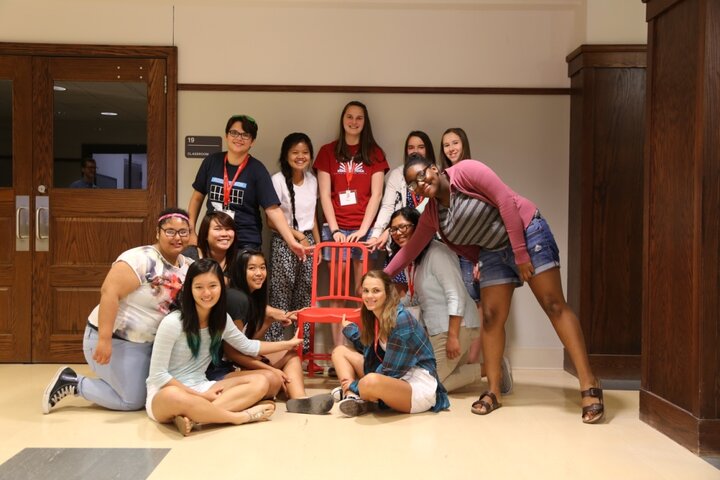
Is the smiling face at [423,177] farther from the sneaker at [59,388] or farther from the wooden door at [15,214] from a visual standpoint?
the wooden door at [15,214]

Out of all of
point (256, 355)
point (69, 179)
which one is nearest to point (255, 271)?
point (256, 355)

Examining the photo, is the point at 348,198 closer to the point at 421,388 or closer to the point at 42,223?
the point at 421,388

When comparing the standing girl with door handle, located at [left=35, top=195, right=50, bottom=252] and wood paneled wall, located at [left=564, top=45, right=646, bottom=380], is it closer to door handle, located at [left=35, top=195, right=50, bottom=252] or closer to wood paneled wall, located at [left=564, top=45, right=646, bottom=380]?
door handle, located at [left=35, top=195, right=50, bottom=252]

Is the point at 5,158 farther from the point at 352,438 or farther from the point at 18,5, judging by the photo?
the point at 352,438

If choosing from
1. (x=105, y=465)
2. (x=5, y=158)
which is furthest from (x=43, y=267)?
(x=105, y=465)

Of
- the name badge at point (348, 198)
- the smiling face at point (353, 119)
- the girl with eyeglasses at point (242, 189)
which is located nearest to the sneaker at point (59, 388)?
the girl with eyeglasses at point (242, 189)

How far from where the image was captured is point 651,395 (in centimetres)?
Result: 331

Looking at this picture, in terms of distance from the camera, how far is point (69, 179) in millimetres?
4805

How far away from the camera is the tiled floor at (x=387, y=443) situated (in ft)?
8.65

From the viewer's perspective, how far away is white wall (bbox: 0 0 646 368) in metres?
→ 4.81

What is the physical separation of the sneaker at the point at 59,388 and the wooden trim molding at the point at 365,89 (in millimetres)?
2076

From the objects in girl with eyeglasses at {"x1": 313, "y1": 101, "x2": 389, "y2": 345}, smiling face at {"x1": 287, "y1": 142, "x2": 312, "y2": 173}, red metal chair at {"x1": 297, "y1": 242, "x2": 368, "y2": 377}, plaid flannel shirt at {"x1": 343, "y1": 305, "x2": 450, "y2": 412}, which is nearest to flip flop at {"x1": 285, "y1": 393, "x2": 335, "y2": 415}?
plaid flannel shirt at {"x1": 343, "y1": 305, "x2": 450, "y2": 412}

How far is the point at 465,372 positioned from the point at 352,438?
1117 millimetres

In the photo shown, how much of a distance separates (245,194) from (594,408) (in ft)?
7.42
